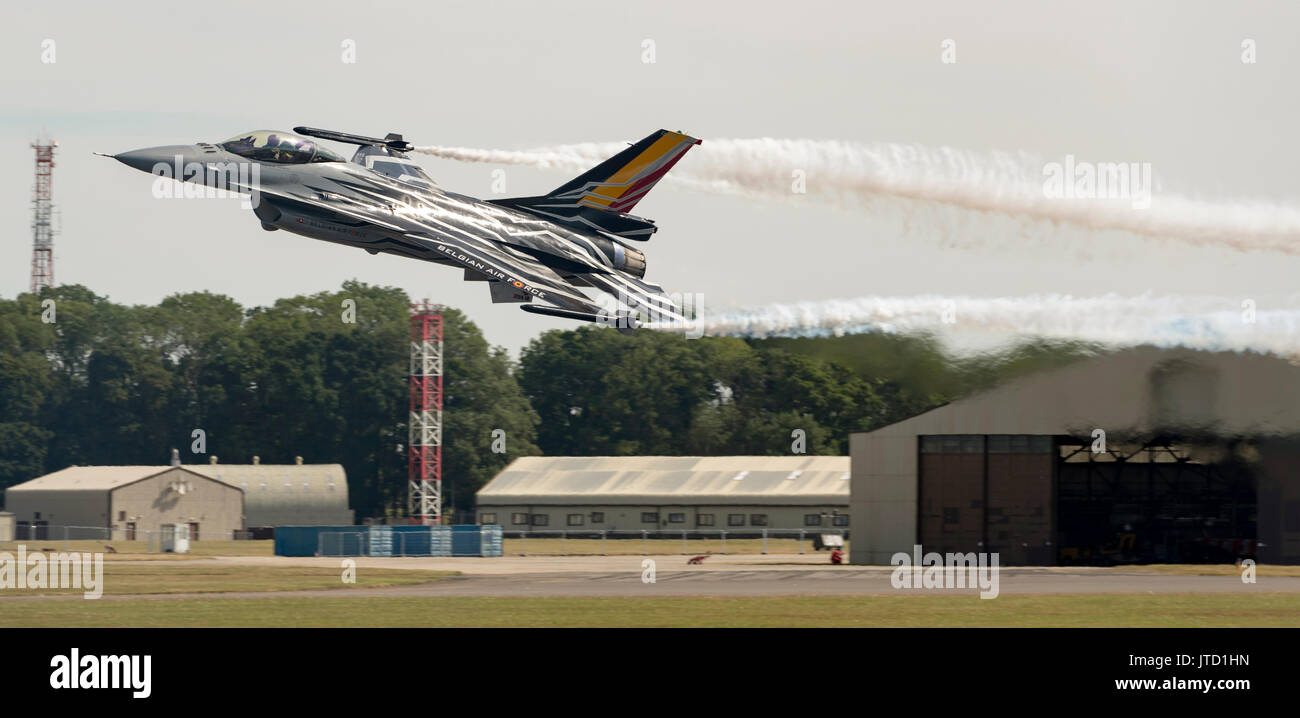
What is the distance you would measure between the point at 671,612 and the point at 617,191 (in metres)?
12.3

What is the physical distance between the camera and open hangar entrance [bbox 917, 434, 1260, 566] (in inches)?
2435

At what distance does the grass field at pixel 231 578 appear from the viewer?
45.4 meters

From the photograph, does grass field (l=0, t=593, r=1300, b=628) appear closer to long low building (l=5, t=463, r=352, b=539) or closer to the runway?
the runway

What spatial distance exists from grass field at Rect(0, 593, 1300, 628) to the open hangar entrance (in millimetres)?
18894

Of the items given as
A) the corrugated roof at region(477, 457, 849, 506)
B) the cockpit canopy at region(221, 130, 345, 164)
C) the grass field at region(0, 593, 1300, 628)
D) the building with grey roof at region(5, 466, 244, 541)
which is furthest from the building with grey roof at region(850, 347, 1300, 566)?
the building with grey roof at region(5, 466, 244, 541)

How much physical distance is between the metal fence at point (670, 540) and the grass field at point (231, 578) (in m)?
24.8

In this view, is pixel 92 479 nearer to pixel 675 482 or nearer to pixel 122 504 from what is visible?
pixel 122 504

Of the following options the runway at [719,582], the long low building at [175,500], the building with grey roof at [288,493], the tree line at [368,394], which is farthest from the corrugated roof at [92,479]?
the runway at [719,582]

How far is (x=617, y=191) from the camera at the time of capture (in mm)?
42906

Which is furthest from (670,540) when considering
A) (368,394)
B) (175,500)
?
(368,394)

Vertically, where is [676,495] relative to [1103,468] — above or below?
below

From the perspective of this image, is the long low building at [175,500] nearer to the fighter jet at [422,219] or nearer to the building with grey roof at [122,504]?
the building with grey roof at [122,504]
